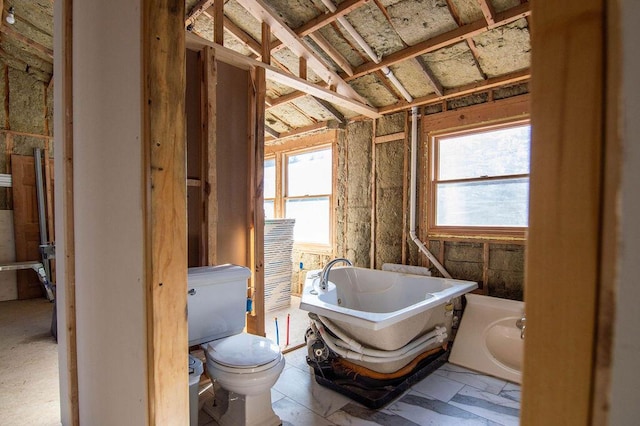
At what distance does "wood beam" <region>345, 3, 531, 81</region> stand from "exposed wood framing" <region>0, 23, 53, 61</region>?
13.4ft

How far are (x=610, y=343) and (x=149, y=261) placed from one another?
43.6 inches

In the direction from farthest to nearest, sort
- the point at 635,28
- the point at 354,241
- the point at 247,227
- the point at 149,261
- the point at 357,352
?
the point at 354,241, the point at 247,227, the point at 357,352, the point at 149,261, the point at 635,28

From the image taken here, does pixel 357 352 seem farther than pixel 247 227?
No

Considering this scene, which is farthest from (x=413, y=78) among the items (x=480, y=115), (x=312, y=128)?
(x=312, y=128)

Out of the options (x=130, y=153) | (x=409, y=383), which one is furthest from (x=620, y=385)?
(x=409, y=383)

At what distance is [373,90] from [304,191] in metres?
1.89

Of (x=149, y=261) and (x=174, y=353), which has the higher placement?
(x=149, y=261)

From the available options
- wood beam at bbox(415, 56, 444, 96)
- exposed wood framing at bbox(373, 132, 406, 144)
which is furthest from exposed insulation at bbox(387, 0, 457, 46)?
exposed wood framing at bbox(373, 132, 406, 144)

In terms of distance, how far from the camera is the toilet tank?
6.53 ft

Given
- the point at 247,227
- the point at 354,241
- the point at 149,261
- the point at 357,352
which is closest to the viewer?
the point at 149,261

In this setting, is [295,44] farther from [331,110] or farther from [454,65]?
[454,65]

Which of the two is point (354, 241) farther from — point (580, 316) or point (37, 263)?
point (37, 263)

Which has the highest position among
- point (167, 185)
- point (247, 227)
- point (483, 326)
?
point (167, 185)

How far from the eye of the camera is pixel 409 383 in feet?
7.77
